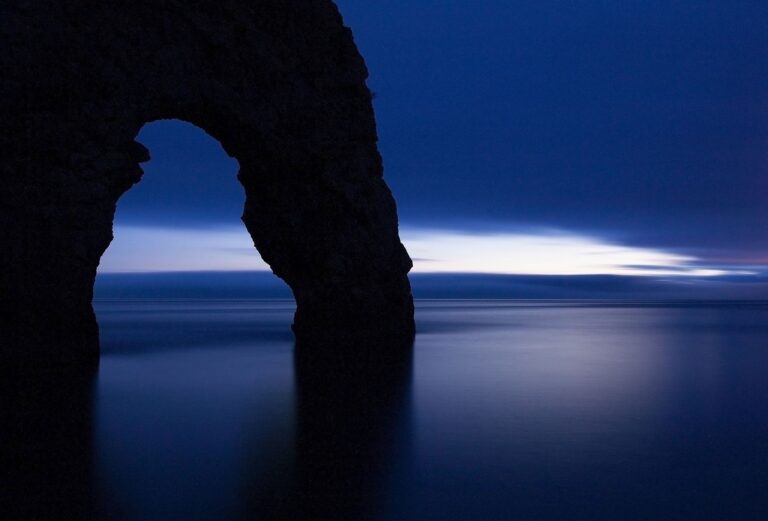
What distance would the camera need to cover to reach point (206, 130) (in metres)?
23.5

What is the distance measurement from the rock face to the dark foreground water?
308cm

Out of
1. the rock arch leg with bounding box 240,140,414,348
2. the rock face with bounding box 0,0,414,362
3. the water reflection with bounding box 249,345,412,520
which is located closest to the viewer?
the water reflection with bounding box 249,345,412,520

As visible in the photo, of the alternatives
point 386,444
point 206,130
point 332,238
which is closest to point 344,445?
point 386,444

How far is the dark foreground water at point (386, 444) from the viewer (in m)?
6.56

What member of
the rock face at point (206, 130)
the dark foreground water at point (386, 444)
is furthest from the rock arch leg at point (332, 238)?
the dark foreground water at point (386, 444)

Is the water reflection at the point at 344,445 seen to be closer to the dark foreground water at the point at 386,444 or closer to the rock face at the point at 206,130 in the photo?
the dark foreground water at the point at 386,444

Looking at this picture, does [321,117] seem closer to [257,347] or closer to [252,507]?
[257,347]

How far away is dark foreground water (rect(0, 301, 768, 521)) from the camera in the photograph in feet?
21.5

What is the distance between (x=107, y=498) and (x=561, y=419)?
687 cm

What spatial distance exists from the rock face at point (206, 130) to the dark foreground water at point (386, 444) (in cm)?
308

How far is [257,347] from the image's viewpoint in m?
25.6

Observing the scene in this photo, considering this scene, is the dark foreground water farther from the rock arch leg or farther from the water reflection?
the rock arch leg

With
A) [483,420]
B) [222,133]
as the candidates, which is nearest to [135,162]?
[222,133]

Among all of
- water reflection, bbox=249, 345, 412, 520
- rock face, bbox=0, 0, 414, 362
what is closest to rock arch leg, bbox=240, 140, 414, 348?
rock face, bbox=0, 0, 414, 362
